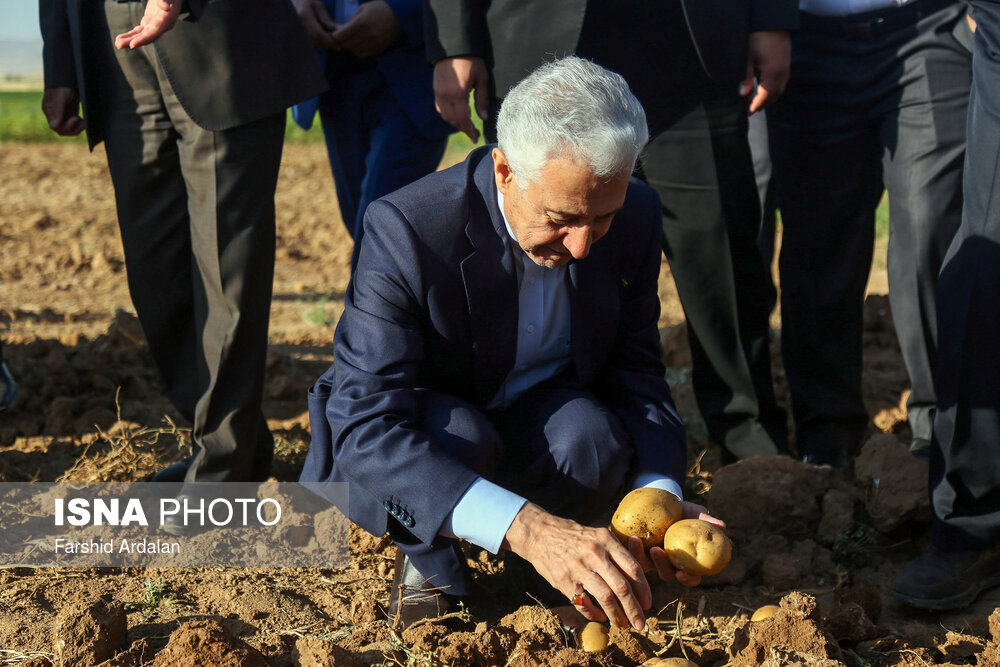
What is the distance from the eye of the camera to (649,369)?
2869 mm

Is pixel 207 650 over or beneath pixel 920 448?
over

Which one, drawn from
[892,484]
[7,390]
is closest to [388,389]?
[892,484]

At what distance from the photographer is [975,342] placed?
279 centimetres

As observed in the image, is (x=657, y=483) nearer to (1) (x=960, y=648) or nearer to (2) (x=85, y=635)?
(1) (x=960, y=648)

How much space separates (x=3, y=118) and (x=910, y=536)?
1228 cm

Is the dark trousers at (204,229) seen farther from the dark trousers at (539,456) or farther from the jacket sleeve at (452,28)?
the dark trousers at (539,456)

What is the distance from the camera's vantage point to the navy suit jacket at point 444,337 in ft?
7.98

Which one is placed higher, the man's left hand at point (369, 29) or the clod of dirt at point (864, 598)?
the man's left hand at point (369, 29)

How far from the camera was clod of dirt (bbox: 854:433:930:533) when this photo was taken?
127 inches

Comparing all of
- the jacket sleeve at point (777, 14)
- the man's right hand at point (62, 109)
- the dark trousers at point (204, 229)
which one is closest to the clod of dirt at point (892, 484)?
the jacket sleeve at point (777, 14)

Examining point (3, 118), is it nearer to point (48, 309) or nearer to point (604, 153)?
point (48, 309)

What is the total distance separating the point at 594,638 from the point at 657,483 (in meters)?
0.40

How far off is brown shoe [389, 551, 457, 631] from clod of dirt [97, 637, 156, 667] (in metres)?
0.57

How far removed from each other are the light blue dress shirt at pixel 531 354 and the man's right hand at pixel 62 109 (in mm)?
1551
